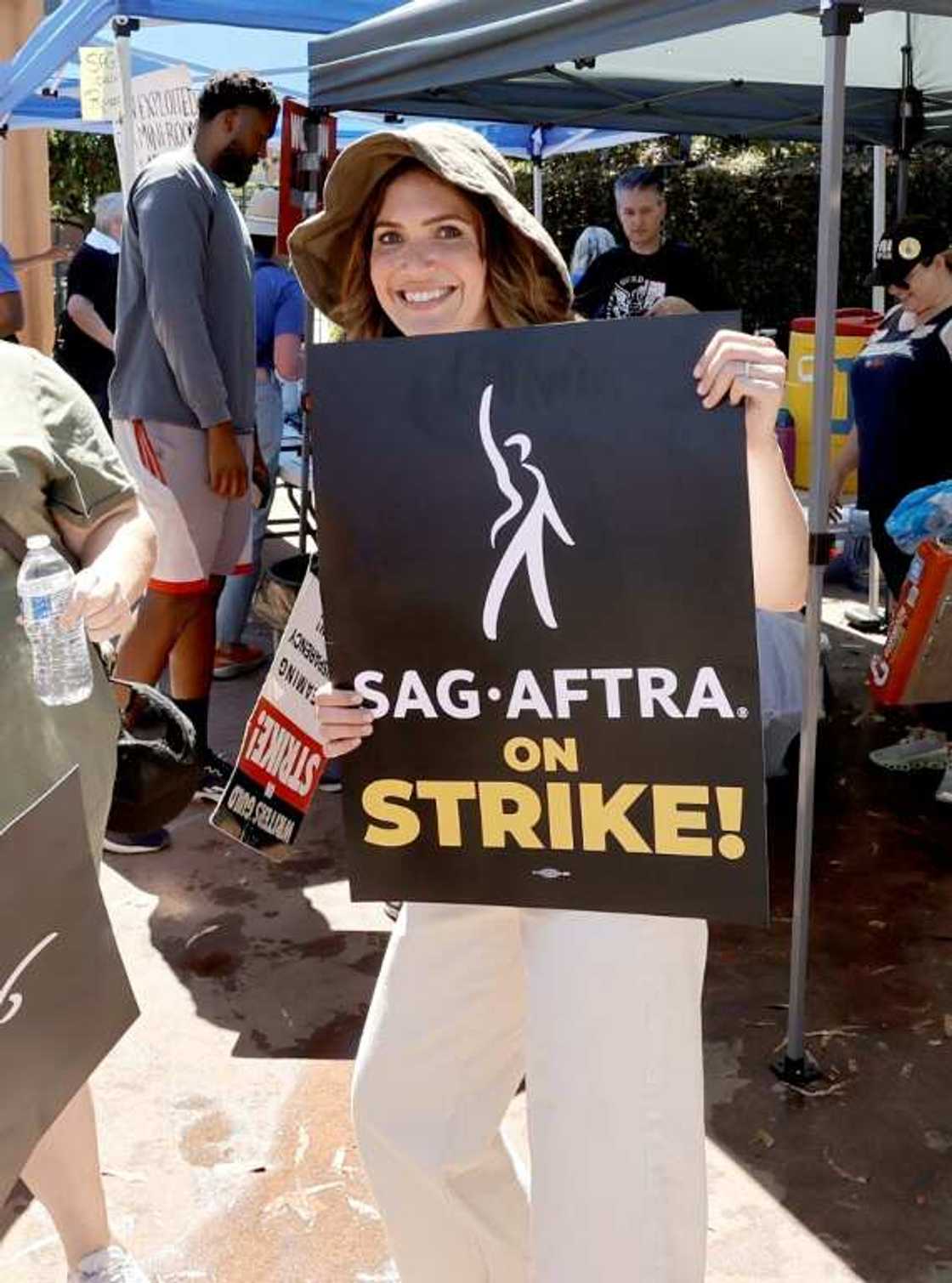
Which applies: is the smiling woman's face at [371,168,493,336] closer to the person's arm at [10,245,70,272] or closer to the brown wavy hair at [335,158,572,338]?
the brown wavy hair at [335,158,572,338]

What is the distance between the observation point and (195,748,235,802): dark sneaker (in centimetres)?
474

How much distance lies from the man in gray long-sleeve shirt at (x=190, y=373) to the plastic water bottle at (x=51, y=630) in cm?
247

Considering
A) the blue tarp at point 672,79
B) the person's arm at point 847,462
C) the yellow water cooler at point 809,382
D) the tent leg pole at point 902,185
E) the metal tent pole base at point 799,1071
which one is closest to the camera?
the metal tent pole base at point 799,1071

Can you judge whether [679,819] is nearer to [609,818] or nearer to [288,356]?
[609,818]

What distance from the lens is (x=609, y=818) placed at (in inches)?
68.1

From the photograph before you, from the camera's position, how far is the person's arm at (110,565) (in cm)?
190

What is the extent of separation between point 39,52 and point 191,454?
2.98 meters

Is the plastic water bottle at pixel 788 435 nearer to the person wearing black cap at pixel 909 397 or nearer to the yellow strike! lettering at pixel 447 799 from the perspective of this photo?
the person wearing black cap at pixel 909 397

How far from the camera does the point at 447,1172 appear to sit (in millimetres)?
1836

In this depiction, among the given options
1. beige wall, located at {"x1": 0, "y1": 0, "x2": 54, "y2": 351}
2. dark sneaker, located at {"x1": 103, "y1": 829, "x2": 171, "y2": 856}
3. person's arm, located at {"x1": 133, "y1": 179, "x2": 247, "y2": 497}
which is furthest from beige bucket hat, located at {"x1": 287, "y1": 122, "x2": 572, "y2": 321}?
beige wall, located at {"x1": 0, "y1": 0, "x2": 54, "y2": 351}

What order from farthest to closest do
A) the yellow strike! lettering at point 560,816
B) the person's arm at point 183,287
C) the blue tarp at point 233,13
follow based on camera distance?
the blue tarp at point 233,13, the person's arm at point 183,287, the yellow strike! lettering at point 560,816

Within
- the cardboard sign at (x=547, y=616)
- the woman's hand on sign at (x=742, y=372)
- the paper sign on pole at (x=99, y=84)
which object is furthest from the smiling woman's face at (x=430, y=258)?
the paper sign on pole at (x=99, y=84)

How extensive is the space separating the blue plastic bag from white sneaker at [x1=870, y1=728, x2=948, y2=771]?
0.78 m

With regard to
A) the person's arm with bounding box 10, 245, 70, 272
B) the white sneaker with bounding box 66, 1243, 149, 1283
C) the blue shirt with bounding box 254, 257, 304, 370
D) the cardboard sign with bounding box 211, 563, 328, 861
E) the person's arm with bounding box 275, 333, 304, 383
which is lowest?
the white sneaker with bounding box 66, 1243, 149, 1283
